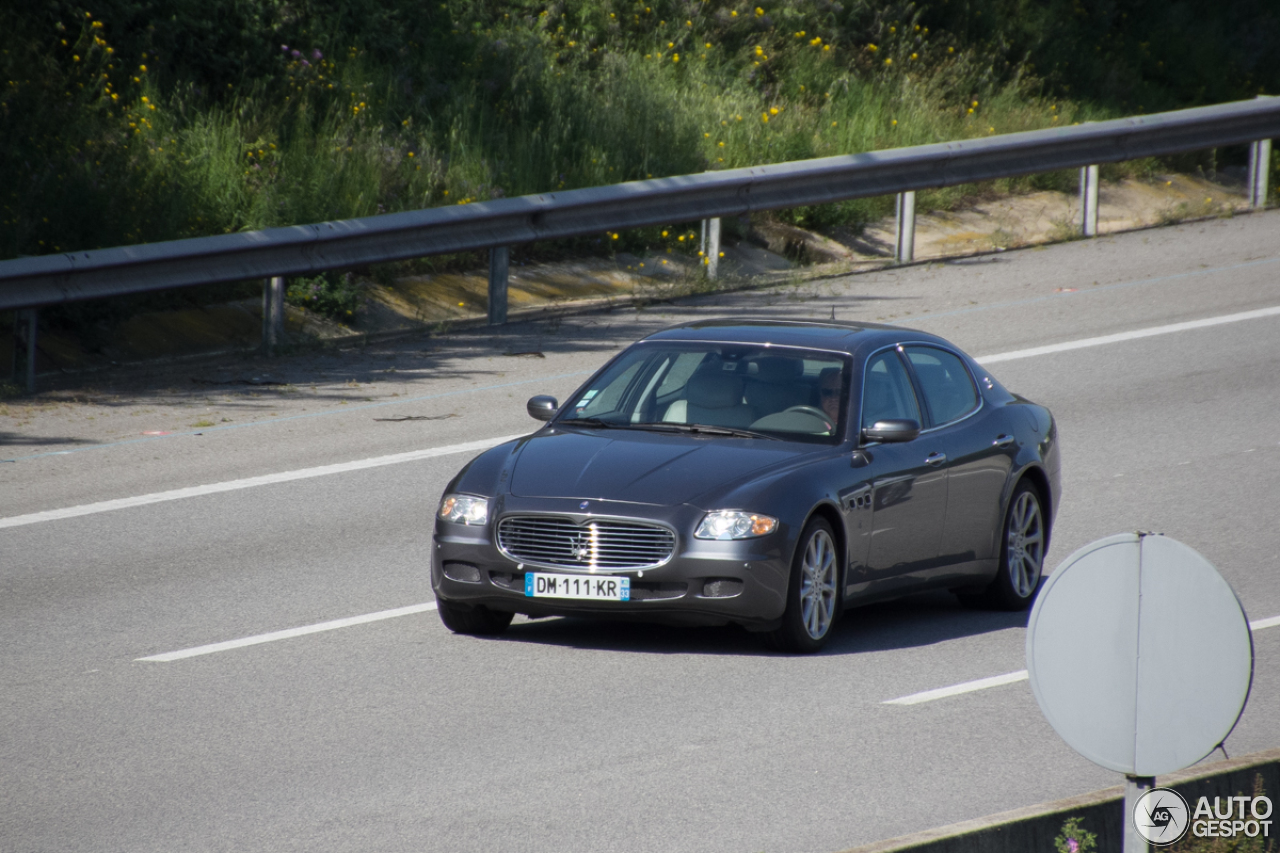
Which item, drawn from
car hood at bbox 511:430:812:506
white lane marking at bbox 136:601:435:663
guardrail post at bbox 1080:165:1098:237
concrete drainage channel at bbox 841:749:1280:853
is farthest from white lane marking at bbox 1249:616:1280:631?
guardrail post at bbox 1080:165:1098:237

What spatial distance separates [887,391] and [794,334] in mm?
584

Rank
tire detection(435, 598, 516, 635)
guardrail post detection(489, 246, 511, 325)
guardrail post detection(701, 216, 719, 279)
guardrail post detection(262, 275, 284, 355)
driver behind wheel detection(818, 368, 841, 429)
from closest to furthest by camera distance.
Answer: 1. tire detection(435, 598, 516, 635)
2. driver behind wheel detection(818, 368, 841, 429)
3. guardrail post detection(262, 275, 284, 355)
4. guardrail post detection(489, 246, 511, 325)
5. guardrail post detection(701, 216, 719, 279)

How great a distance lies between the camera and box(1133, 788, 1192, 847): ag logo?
4457 mm

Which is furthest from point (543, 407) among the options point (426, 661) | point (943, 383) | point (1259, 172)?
point (1259, 172)

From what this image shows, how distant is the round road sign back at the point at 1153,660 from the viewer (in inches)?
170

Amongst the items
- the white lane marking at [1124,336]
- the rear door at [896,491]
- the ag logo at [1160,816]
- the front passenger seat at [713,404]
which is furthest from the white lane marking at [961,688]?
the white lane marking at [1124,336]

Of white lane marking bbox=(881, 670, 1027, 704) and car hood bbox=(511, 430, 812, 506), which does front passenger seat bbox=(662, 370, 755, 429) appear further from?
white lane marking bbox=(881, 670, 1027, 704)

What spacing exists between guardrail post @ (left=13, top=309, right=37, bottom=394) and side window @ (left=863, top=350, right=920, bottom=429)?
7730mm

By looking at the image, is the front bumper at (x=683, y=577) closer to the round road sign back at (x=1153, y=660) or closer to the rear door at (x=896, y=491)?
the rear door at (x=896, y=491)

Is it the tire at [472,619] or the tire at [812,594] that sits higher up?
the tire at [812,594]

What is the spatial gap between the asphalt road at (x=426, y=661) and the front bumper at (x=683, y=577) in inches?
9.8

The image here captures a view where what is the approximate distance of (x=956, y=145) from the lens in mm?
20594

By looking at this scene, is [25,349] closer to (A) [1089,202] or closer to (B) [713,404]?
(B) [713,404]

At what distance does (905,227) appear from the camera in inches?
→ 797
